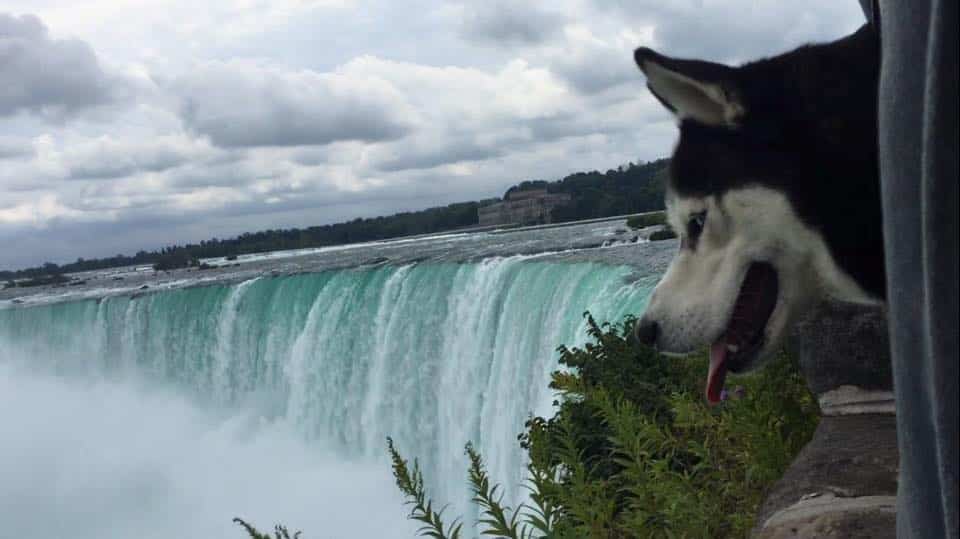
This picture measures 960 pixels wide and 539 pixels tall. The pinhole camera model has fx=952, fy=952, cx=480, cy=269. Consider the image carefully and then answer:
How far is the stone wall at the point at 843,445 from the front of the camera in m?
2.11

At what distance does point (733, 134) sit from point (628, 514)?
1.34 meters

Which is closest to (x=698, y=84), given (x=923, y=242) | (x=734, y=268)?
(x=734, y=268)

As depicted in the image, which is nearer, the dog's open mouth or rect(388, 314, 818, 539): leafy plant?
the dog's open mouth

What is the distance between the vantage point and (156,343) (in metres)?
21.6

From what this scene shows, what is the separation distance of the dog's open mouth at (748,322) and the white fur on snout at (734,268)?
0.05 ft

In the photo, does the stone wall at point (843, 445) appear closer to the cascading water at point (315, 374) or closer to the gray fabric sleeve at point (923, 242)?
the gray fabric sleeve at point (923, 242)

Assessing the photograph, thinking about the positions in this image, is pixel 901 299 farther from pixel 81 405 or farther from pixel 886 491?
pixel 81 405

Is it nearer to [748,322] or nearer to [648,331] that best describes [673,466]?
[648,331]

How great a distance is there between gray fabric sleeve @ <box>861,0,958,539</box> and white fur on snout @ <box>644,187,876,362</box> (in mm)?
967

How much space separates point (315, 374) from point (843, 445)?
15.6 meters

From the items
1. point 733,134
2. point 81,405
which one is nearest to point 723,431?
point 733,134

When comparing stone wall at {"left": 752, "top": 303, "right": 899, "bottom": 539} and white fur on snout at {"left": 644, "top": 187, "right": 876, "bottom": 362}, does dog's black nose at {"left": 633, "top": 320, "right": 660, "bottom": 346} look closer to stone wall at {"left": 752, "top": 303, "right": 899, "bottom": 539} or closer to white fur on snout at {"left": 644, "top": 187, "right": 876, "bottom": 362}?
white fur on snout at {"left": 644, "top": 187, "right": 876, "bottom": 362}

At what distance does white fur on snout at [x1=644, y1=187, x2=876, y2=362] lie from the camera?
1909 millimetres

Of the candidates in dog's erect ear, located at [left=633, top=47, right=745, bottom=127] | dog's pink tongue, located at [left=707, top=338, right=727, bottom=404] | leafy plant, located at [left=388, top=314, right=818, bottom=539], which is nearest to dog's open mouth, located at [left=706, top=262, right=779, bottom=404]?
dog's pink tongue, located at [left=707, top=338, right=727, bottom=404]
